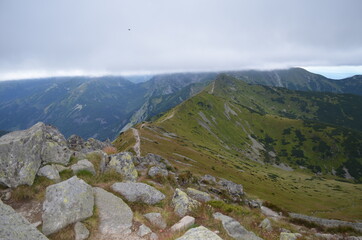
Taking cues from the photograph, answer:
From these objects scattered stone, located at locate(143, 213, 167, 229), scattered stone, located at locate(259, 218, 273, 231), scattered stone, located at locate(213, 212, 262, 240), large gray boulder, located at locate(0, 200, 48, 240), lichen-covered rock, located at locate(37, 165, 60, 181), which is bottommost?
scattered stone, located at locate(259, 218, 273, 231)

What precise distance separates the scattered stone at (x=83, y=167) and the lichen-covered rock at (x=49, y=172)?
1.80 meters

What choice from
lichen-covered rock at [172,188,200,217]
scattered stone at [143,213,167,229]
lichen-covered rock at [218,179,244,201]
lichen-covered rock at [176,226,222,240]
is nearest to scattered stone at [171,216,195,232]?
scattered stone at [143,213,167,229]

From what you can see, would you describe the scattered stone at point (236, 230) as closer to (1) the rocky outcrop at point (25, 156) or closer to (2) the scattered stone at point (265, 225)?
(2) the scattered stone at point (265, 225)

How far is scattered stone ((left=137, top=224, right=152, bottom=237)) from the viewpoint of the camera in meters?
13.8

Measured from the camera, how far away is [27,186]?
17547mm

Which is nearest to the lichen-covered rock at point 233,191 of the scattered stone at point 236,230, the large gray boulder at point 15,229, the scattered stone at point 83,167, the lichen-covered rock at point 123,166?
the lichen-covered rock at point 123,166

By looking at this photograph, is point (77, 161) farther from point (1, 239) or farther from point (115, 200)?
point (1, 239)

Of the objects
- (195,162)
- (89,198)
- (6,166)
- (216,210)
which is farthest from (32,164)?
(195,162)

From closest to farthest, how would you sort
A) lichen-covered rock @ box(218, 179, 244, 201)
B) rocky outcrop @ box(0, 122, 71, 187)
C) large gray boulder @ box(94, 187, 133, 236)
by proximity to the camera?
large gray boulder @ box(94, 187, 133, 236), rocky outcrop @ box(0, 122, 71, 187), lichen-covered rock @ box(218, 179, 244, 201)

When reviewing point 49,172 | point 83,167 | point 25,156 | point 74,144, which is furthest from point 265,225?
point 74,144

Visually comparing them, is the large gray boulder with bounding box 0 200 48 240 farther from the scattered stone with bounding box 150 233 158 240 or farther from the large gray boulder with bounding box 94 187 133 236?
the scattered stone with bounding box 150 233 158 240

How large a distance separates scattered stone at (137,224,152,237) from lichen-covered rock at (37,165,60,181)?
387 inches

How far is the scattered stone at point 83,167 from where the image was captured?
21595 millimetres

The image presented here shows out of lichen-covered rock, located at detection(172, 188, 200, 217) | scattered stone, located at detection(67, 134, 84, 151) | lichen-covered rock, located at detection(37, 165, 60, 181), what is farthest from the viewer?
scattered stone, located at detection(67, 134, 84, 151)
